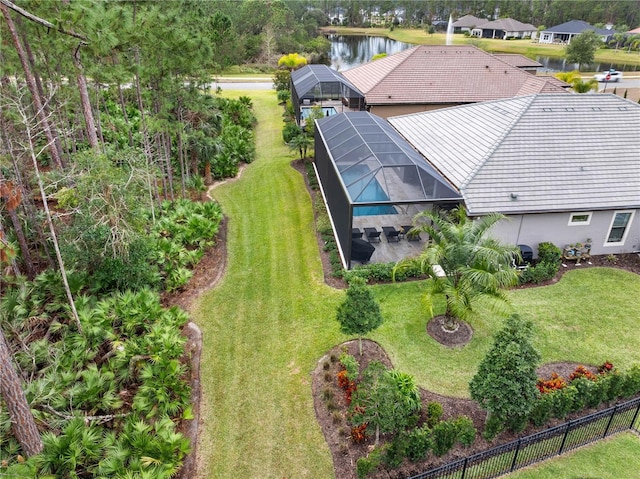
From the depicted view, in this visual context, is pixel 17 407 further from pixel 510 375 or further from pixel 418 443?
pixel 510 375

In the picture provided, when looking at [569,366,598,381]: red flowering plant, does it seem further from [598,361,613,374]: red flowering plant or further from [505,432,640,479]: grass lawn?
[505,432,640,479]: grass lawn

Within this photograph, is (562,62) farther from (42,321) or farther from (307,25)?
(42,321)

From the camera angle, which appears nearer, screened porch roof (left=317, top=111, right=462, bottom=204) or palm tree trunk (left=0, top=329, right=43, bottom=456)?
palm tree trunk (left=0, top=329, right=43, bottom=456)

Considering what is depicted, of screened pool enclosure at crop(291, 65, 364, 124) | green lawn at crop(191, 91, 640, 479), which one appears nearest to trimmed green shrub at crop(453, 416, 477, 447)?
green lawn at crop(191, 91, 640, 479)

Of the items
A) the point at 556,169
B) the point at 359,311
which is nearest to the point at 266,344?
the point at 359,311

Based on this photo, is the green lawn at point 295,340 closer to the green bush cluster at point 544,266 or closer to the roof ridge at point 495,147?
the green bush cluster at point 544,266

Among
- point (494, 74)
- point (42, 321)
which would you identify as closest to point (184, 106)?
point (42, 321)
